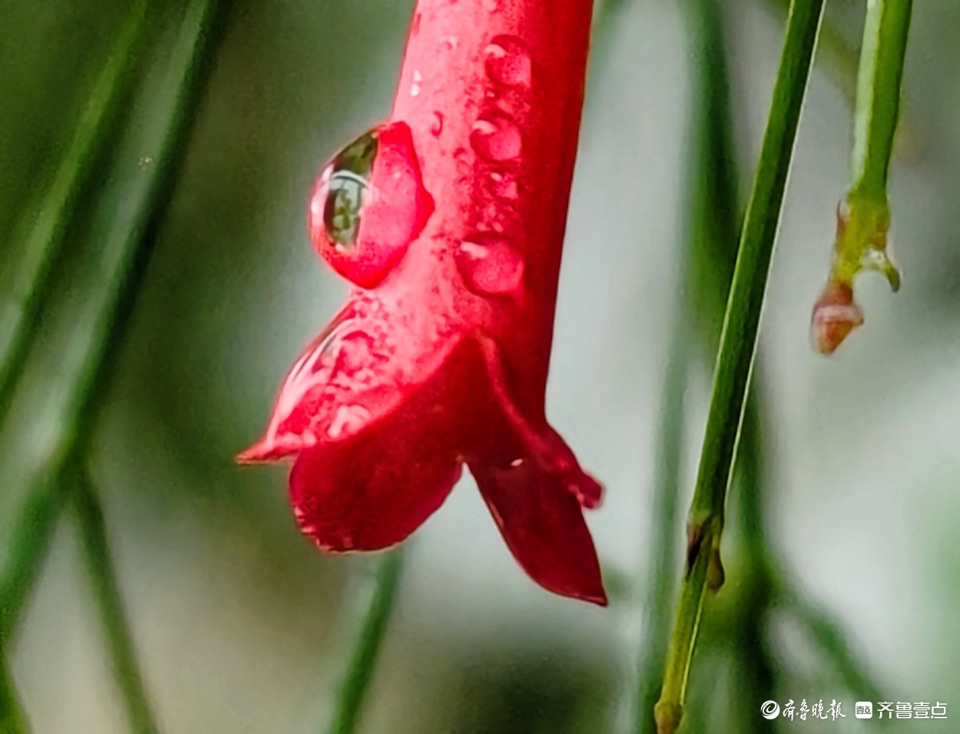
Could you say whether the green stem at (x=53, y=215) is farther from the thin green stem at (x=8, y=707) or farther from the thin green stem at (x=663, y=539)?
the thin green stem at (x=663, y=539)

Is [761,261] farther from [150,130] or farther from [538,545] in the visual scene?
[150,130]

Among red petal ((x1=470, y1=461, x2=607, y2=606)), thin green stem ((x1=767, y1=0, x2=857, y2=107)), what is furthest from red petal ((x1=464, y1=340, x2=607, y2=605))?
thin green stem ((x1=767, y1=0, x2=857, y2=107))

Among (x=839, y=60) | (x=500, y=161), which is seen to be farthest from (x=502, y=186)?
(x=839, y=60)

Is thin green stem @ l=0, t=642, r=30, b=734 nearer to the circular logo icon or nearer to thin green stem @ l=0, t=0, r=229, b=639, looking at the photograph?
thin green stem @ l=0, t=0, r=229, b=639

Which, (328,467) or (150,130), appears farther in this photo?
(150,130)

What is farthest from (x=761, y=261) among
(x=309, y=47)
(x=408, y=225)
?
(x=309, y=47)

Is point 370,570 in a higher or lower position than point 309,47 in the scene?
lower

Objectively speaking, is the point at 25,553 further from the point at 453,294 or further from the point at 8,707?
the point at 453,294
